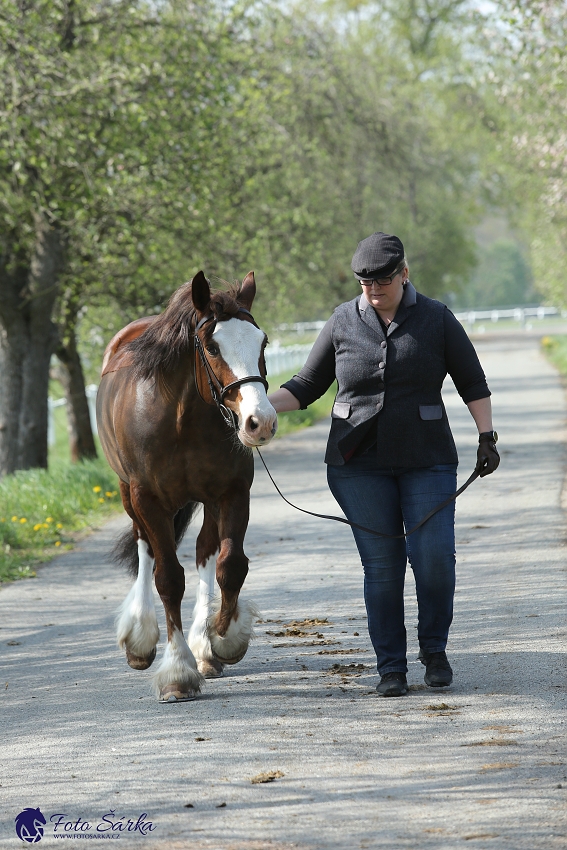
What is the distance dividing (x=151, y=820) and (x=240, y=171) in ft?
43.1

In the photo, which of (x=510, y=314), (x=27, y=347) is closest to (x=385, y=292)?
(x=27, y=347)

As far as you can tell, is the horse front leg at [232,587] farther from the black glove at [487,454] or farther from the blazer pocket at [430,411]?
the black glove at [487,454]

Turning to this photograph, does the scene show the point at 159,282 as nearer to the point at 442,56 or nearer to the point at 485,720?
the point at 485,720

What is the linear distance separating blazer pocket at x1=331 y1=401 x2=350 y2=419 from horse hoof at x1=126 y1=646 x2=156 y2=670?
1634 millimetres

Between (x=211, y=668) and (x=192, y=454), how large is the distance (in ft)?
3.84

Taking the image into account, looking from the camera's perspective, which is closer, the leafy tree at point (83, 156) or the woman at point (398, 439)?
the woman at point (398, 439)

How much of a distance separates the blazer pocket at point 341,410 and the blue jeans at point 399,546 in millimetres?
208

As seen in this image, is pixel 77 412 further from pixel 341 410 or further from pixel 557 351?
pixel 557 351

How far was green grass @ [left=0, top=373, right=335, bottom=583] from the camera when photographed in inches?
364

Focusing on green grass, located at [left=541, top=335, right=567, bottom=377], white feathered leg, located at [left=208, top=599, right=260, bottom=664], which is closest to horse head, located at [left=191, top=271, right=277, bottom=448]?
white feathered leg, located at [left=208, top=599, right=260, bottom=664]

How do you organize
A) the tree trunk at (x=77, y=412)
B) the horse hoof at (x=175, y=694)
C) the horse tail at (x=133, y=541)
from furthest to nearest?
the tree trunk at (x=77, y=412)
the horse tail at (x=133, y=541)
the horse hoof at (x=175, y=694)

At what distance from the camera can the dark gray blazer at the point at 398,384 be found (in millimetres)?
4879

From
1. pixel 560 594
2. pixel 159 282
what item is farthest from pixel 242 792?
pixel 159 282

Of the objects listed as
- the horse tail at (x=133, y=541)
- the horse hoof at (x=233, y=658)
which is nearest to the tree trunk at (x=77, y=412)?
the horse tail at (x=133, y=541)
